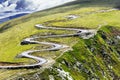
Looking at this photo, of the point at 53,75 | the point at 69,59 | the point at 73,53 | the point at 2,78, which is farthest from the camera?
the point at 73,53

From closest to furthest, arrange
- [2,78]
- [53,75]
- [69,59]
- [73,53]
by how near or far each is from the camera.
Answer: [2,78] < [53,75] < [69,59] < [73,53]

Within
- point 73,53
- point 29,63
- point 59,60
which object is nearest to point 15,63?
point 29,63

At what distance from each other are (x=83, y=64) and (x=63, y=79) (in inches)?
1543

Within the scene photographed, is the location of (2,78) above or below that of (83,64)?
above

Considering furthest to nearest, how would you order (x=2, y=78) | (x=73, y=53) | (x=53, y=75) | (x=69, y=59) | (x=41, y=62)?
(x=73, y=53)
(x=69, y=59)
(x=41, y=62)
(x=53, y=75)
(x=2, y=78)

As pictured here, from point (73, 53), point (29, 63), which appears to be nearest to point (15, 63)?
point (29, 63)

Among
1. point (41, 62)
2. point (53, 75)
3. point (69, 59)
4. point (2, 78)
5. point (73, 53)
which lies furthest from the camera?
point (73, 53)

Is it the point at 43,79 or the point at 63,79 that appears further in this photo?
the point at 63,79

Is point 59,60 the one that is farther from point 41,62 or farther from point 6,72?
point 6,72

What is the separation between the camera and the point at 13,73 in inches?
5866

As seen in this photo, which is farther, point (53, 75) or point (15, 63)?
point (15, 63)

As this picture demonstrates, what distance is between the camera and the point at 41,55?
607 feet

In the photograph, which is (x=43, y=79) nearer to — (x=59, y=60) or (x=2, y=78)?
(x=2, y=78)

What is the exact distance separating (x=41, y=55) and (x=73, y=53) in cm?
2041
